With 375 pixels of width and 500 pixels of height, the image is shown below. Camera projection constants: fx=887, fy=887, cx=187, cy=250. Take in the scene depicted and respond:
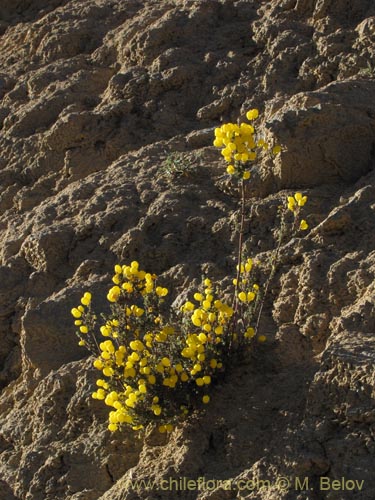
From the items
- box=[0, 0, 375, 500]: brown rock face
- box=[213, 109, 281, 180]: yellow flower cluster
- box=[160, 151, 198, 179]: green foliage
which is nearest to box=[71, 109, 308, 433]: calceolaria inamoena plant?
box=[213, 109, 281, 180]: yellow flower cluster

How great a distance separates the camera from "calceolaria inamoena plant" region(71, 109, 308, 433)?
3761 mm

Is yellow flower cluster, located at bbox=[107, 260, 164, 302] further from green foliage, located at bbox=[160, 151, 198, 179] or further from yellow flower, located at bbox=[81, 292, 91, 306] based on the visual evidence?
green foliage, located at bbox=[160, 151, 198, 179]

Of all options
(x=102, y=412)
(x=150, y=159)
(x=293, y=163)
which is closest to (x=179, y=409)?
(x=102, y=412)

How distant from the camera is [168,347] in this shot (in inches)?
156

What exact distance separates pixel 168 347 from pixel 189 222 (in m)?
1.28

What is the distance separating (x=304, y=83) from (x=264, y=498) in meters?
3.30

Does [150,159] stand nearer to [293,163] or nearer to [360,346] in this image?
[293,163]

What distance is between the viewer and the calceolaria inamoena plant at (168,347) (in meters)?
3.76

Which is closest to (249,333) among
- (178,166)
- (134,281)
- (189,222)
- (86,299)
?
(134,281)

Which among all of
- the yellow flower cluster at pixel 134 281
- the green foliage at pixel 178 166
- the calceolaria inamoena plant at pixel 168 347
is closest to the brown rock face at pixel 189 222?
the green foliage at pixel 178 166

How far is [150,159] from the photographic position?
19.1 feet

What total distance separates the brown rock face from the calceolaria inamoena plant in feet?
0.45

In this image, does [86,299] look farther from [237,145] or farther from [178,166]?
[178,166]

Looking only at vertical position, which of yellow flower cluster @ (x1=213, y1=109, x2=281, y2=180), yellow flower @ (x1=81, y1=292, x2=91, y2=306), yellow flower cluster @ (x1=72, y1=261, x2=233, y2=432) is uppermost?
yellow flower cluster @ (x1=213, y1=109, x2=281, y2=180)
